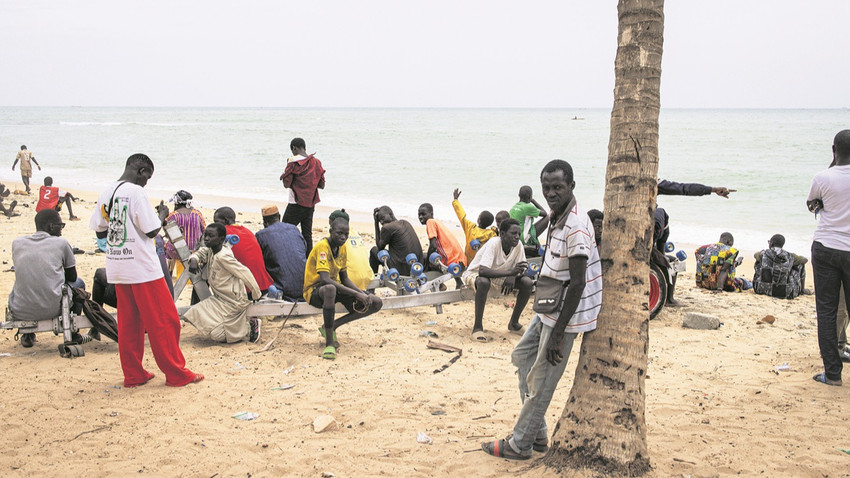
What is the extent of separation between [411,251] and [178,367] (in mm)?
3193

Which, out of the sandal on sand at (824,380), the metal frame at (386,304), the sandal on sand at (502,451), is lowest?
the sandal on sand at (502,451)

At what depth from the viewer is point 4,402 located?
15.5 ft

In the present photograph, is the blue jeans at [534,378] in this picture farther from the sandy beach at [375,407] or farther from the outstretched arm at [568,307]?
the sandy beach at [375,407]

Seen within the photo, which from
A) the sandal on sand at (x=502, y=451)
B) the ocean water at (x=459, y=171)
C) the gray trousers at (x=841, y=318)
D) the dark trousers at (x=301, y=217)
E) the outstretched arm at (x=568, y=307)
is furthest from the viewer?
the ocean water at (x=459, y=171)

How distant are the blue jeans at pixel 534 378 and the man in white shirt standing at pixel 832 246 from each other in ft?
8.83

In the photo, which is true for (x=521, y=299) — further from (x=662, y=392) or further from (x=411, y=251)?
(x=662, y=392)

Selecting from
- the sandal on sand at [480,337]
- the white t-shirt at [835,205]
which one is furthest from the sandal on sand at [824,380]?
the sandal on sand at [480,337]

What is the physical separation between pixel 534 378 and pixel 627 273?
0.76 m

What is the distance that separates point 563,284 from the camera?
3.37 metres

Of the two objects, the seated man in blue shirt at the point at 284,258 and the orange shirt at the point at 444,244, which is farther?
the orange shirt at the point at 444,244

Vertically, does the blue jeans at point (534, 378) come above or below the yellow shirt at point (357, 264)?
below

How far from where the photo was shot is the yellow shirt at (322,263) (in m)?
5.93

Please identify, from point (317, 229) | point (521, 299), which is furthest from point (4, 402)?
point (317, 229)

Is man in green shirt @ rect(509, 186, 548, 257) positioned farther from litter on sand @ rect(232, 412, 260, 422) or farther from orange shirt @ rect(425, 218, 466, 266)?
litter on sand @ rect(232, 412, 260, 422)
